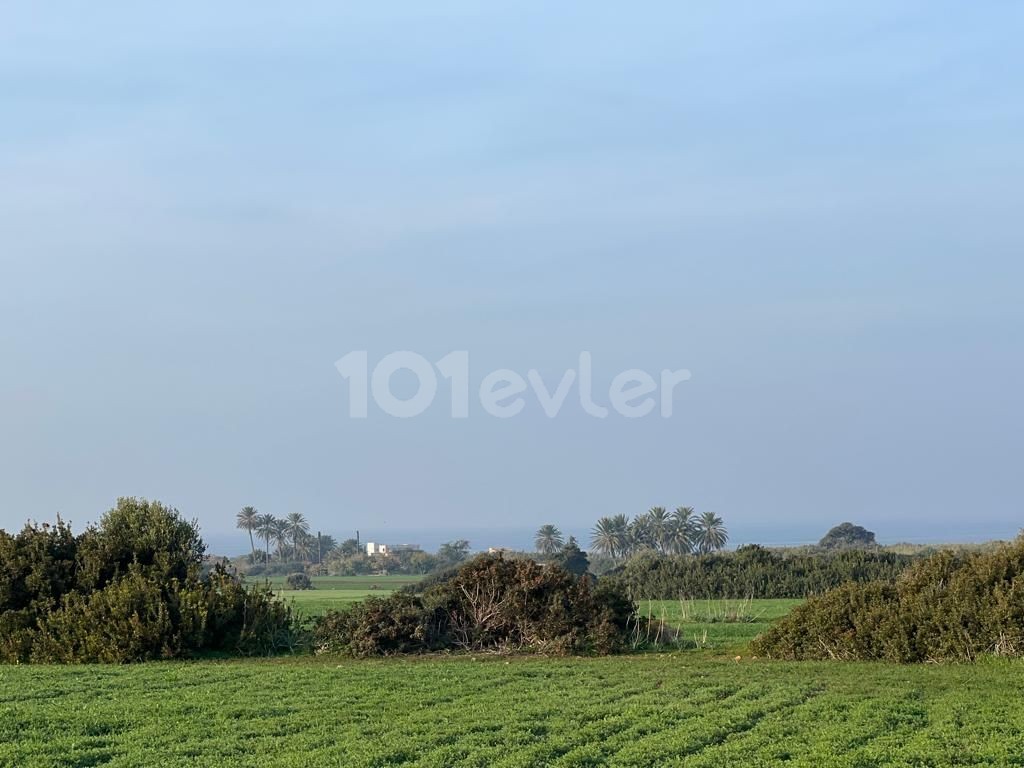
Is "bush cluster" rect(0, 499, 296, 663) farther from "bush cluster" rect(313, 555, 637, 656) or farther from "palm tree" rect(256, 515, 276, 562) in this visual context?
"palm tree" rect(256, 515, 276, 562)

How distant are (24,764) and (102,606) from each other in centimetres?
1167

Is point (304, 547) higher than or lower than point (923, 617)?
higher

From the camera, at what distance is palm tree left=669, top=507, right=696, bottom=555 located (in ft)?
372

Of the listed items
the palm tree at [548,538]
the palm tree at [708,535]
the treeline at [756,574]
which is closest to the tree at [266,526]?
the palm tree at [548,538]

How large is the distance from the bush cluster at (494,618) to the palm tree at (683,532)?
91613 mm

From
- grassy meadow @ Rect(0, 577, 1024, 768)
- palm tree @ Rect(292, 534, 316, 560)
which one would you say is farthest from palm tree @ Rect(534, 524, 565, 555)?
grassy meadow @ Rect(0, 577, 1024, 768)

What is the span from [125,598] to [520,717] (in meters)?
11.5

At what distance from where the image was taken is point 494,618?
22.5 m

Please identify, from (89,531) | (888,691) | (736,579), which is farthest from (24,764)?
(736,579)

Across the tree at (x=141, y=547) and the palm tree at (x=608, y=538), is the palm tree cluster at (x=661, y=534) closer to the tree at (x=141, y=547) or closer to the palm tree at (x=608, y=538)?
the palm tree at (x=608, y=538)

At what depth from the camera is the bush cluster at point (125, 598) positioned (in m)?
21.0

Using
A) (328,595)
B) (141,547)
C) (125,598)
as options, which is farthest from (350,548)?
(125,598)

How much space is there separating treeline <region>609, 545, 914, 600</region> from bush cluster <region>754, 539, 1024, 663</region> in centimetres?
1989

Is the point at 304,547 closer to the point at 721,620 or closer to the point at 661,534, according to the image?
the point at 661,534
